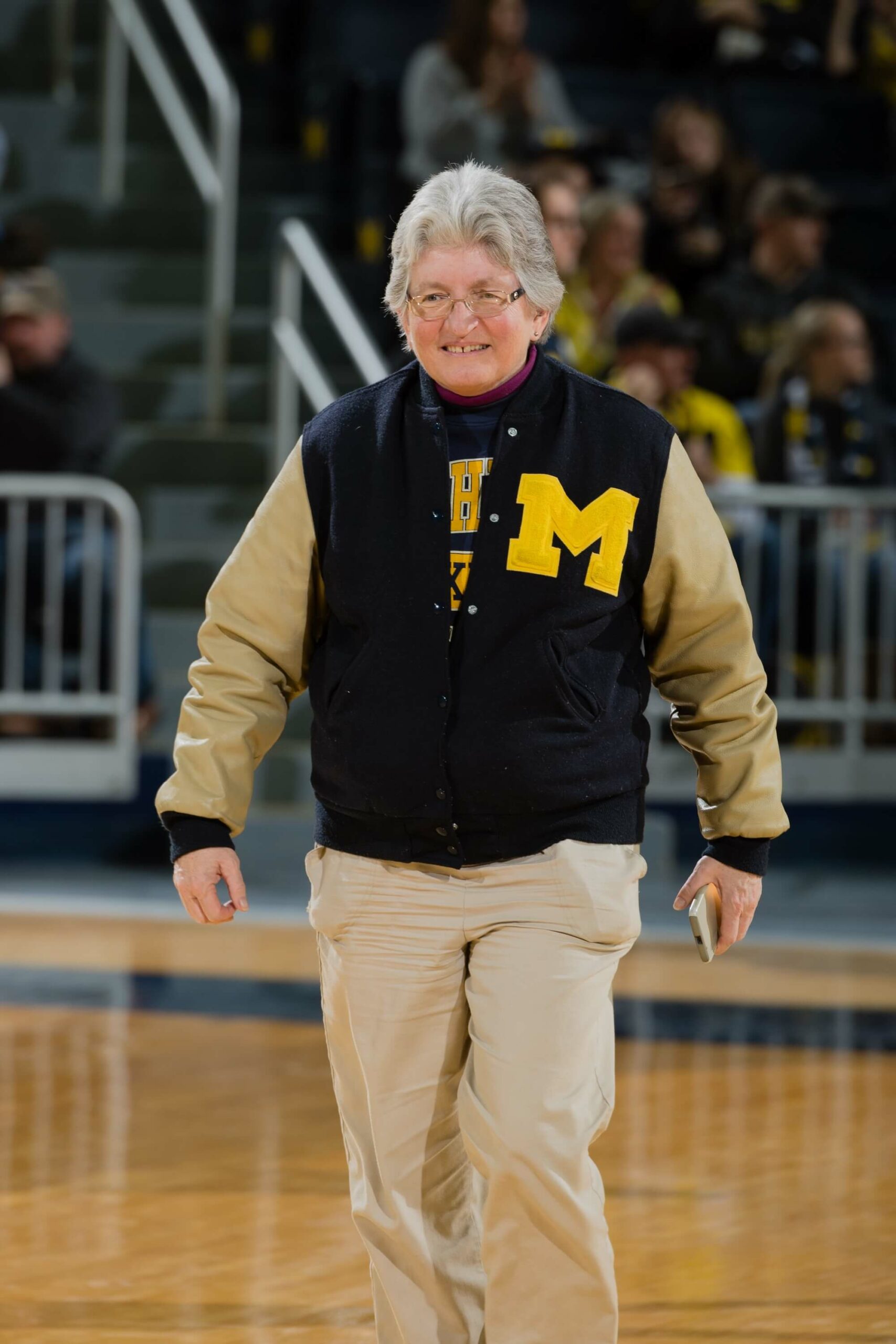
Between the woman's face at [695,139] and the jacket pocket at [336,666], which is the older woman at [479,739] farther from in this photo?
the woman's face at [695,139]

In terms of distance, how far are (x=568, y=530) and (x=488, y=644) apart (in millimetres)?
177

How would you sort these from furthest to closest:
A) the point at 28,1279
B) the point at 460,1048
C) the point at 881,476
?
the point at 881,476
the point at 28,1279
the point at 460,1048

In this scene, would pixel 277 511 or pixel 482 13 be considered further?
pixel 482 13

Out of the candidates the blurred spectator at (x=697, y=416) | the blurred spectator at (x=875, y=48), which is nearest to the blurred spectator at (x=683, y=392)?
the blurred spectator at (x=697, y=416)

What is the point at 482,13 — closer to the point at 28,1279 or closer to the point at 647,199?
the point at 647,199

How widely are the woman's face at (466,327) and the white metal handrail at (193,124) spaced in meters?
7.06

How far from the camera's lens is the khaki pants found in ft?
9.12

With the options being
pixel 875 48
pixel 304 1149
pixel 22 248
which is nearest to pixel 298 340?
pixel 22 248

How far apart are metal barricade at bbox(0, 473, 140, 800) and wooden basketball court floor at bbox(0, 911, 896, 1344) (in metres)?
0.89

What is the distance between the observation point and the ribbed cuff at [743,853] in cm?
296

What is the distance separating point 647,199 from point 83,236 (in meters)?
2.61

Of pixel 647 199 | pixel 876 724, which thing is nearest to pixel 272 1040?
pixel 876 724

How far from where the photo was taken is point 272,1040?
560cm

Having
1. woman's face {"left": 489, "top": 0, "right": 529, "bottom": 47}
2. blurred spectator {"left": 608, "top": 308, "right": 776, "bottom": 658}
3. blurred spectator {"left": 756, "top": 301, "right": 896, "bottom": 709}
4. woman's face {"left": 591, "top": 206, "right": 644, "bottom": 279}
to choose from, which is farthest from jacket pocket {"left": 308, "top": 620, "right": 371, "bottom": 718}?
woman's face {"left": 489, "top": 0, "right": 529, "bottom": 47}
